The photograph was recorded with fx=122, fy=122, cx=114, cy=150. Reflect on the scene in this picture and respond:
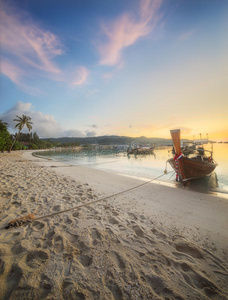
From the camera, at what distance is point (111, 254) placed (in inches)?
95.5

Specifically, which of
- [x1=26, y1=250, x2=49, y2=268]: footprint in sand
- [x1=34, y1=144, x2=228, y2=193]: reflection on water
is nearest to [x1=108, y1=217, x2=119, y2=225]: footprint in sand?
[x1=26, y1=250, x2=49, y2=268]: footprint in sand

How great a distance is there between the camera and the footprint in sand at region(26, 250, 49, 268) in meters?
2.06

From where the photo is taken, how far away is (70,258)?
2250 mm

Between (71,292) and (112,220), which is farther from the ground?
(71,292)

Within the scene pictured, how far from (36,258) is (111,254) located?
1359 millimetres

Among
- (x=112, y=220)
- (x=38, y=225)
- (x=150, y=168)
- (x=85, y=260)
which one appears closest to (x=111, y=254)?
(x=85, y=260)

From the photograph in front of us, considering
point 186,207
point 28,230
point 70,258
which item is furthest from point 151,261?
point 186,207

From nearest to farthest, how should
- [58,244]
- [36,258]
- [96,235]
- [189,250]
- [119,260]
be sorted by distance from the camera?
[36,258] < [119,260] < [58,244] < [189,250] < [96,235]

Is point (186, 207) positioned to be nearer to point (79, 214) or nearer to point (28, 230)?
point (79, 214)

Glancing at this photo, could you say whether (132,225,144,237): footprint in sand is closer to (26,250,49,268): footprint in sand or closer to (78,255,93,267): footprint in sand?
(78,255,93,267): footprint in sand

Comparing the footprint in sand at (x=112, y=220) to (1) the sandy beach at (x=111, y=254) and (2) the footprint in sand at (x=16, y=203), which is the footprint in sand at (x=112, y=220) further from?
(2) the footprint in sand at (x=16, y=203)

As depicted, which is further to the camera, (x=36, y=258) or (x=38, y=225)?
(x=38, y=225)

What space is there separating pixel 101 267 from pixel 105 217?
66.5 inches

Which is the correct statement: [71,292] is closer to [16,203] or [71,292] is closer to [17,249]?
[17,249]
